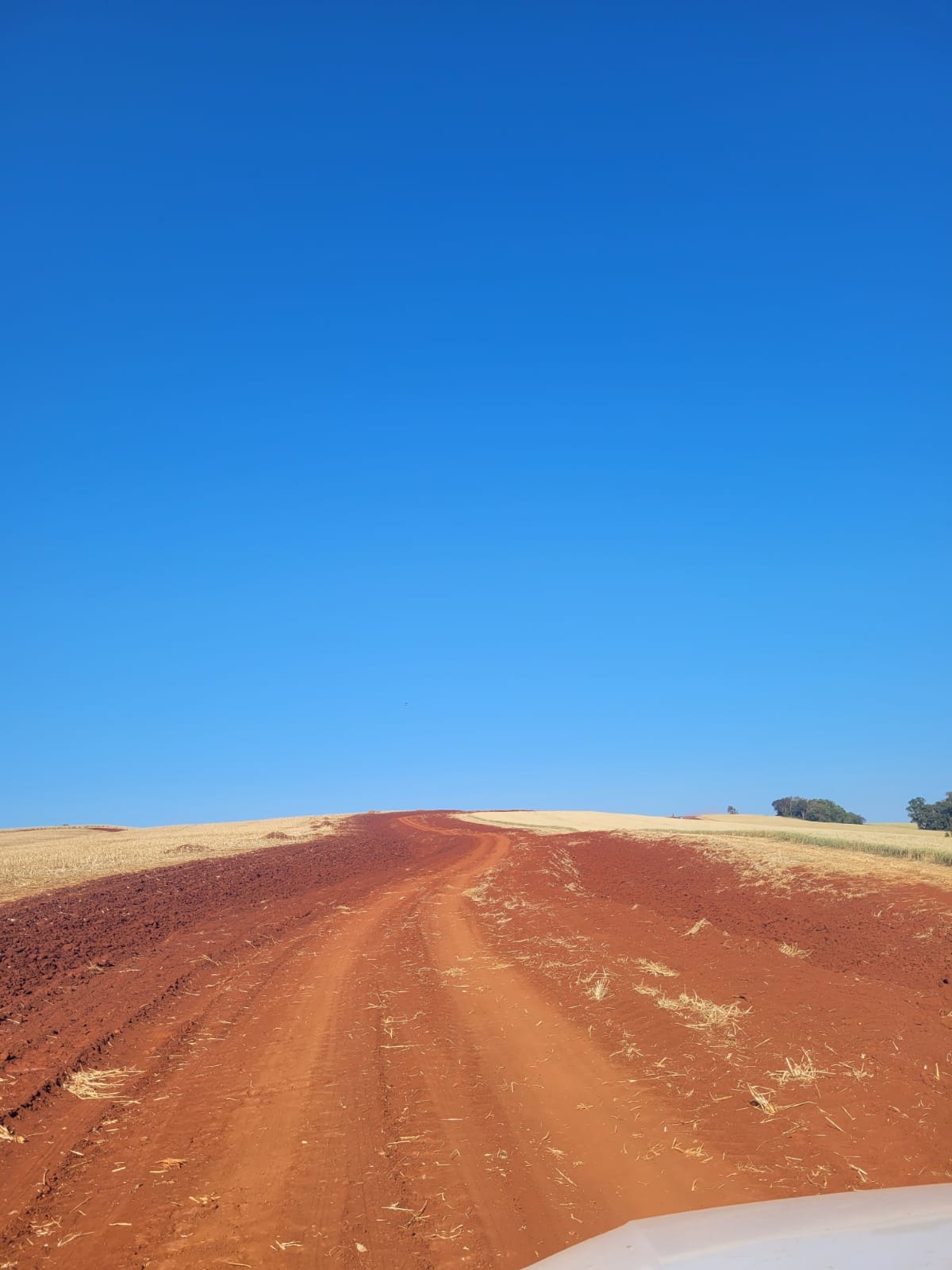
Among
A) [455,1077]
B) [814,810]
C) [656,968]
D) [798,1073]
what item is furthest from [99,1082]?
[814,810]

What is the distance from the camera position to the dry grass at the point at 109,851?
81.8 feet

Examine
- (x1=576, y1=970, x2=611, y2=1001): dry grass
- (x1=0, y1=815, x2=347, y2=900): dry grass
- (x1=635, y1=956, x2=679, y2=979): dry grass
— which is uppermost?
(x1=0, y1=815, x2=347, y2=900): dry grass

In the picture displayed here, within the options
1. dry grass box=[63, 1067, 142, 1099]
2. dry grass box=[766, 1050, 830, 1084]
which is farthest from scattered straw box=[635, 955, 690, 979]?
dry grass box=[63, 1067, 142, 1099]

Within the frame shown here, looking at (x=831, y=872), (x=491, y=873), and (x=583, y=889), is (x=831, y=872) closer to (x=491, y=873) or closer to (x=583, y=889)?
(x=583, y=889)

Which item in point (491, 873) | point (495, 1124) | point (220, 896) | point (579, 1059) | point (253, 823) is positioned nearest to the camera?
point (495, 1124)

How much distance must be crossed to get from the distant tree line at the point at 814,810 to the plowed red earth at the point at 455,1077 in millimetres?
78856

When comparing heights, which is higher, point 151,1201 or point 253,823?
point 253,823

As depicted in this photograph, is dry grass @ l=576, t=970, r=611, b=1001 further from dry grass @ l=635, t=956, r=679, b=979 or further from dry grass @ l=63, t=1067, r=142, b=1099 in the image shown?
dry grass @ l=63, t=1067, r=142, b=1099

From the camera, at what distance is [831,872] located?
18156mm

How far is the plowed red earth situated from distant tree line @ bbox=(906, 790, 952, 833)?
49.4m

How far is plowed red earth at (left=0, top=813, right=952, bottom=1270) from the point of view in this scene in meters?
5.27

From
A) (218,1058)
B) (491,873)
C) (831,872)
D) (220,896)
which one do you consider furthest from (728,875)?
(218,1058)

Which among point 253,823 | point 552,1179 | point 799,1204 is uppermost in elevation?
point 253,823

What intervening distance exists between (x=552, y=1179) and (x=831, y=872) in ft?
47.2
